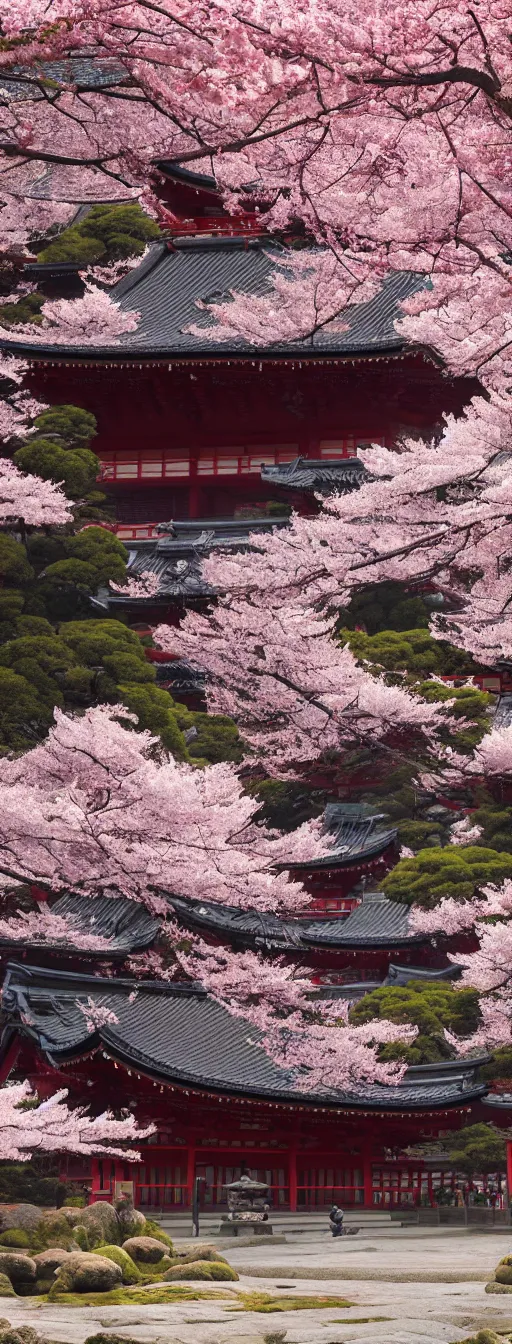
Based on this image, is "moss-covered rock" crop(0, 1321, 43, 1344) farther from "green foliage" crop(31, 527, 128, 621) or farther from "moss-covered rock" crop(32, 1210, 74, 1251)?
"green foliage" crop(31, 527, 128, 621)

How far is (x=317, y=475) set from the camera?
25359mm

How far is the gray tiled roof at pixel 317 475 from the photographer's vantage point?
25.0m

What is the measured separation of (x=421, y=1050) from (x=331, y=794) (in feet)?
15.9

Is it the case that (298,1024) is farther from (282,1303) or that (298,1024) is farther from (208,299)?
(208,299)

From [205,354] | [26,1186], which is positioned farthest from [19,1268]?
[205,354]

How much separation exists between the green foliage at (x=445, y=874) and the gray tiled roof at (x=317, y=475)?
6.58 m

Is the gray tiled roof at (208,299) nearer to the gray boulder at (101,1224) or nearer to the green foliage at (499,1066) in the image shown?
the green foliage at (499,1066)

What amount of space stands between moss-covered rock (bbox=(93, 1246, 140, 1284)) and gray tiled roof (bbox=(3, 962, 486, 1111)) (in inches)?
168

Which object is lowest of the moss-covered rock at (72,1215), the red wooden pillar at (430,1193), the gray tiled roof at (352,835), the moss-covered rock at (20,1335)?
the red wooden pillar at (430,1193)

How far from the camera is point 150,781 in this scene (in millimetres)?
12836

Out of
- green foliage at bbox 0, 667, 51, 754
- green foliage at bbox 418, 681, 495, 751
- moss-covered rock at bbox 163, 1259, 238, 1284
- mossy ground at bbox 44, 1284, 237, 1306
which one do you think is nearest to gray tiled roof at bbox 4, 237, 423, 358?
green foliage at bbox 418, 681, 495, 751

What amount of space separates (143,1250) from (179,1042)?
6.37m

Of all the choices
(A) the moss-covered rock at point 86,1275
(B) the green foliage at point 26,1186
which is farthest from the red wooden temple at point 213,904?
(A) the moss-covered rock at point 86,1275

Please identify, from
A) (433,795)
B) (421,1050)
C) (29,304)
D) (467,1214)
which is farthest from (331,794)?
(29,304)
